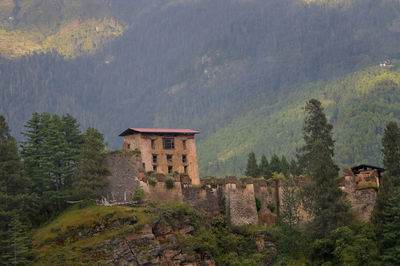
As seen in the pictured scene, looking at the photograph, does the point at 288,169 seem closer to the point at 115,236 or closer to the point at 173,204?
the point at 173,204

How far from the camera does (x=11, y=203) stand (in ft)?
→ 209

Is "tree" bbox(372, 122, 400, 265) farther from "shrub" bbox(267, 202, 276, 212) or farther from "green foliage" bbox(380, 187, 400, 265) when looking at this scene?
"shrub" bbox(267, 202, 276, 212)

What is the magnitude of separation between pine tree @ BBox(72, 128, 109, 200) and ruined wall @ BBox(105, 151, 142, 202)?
100cm

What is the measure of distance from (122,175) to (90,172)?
4.15 m

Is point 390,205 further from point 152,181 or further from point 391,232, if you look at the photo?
point 152,181

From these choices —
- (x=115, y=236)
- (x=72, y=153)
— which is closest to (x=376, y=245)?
(x=115, y=236)

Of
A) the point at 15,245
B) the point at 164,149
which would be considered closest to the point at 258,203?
the point at 164,149

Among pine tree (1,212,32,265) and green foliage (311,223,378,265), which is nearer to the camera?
pine tree (1,212,32,265)

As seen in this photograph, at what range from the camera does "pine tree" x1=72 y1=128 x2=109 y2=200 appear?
70.8 metres

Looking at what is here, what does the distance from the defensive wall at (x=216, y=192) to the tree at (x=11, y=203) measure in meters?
11.9

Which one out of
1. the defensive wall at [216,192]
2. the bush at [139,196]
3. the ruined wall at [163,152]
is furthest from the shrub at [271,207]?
the bush at [139,196]

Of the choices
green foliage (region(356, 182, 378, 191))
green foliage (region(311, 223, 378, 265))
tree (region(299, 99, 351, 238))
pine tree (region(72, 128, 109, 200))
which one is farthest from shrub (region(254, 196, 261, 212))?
pine tree (region(72, 128, 109, 200))

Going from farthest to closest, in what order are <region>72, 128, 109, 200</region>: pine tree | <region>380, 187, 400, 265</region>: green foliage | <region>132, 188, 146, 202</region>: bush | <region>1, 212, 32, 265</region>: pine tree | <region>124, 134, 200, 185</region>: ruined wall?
<region>124, 134, 200, 185</region>: ruined wall
<region>132, 188, 146, 202</region>: bush
<region>72, 128, 109, 200</region>: pine tree
<region>380, 187, 400, 265</region>: green foliage
<region>1, 212, 32, 265</region>: pine tree

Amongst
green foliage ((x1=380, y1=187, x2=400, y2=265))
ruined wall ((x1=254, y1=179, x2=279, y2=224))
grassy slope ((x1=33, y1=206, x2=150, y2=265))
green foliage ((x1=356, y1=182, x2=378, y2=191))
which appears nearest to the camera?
grassy slope ((x1=33, y1=206, x2=150, y2=265))
